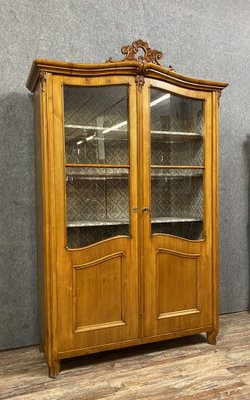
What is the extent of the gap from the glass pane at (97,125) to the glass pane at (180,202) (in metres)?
0.36

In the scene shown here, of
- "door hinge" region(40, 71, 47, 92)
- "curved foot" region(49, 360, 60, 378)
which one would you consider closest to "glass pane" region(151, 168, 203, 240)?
"door hinge" region(40, 71, 47, 92)

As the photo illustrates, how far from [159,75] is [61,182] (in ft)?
2.96

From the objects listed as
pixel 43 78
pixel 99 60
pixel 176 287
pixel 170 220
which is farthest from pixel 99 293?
pixel 99 60

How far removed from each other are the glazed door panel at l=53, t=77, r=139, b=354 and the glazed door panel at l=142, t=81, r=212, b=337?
108 mm

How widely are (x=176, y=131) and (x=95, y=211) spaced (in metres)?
0.78

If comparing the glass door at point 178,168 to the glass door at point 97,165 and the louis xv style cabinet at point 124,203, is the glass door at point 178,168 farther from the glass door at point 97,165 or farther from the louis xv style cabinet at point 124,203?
the glass door at point 97,165

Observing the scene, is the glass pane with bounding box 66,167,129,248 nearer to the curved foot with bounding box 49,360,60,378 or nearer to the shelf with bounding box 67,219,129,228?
the shelf with bounding box 67,219,129,228

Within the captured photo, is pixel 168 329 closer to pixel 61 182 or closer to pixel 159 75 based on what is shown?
pixel 61 182

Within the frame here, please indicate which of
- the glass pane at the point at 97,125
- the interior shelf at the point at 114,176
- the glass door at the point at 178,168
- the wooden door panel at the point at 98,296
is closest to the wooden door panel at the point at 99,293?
the wooden door panel at the point at 98,296

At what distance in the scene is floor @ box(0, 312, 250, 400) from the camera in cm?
170

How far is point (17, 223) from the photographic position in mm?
2223

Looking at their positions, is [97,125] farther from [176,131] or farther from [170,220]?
[170,220]

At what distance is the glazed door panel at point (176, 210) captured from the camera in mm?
2047

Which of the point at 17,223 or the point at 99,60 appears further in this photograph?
the point at 99,60
